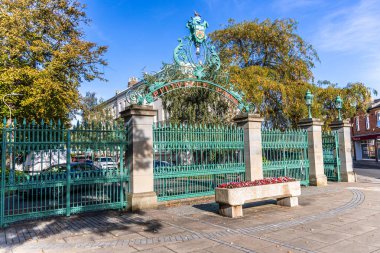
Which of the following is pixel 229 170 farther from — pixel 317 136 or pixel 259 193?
pixel 317 136

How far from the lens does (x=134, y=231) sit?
658 cm

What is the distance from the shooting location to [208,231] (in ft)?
21.2

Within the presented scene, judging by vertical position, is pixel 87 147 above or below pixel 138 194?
above

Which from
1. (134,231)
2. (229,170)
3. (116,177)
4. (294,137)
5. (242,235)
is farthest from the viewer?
(294,137)

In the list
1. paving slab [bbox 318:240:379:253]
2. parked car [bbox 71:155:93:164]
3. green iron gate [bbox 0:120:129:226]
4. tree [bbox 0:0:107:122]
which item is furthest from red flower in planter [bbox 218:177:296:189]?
tree [bbox 0:0:107:122]

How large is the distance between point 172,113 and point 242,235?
12.5 meters

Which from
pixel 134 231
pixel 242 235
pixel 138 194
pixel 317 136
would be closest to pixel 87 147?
pixel 138 194

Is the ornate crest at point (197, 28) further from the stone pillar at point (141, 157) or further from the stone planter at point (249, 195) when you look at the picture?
the stone planter at point (249, 195)

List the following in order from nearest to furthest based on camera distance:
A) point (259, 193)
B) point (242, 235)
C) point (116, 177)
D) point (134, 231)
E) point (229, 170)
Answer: point (242, 235) → point (134, 231) → point (259, 193) → point (116, 177) → point (229, 170)

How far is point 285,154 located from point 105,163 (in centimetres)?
842

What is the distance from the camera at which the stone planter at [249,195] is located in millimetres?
7645

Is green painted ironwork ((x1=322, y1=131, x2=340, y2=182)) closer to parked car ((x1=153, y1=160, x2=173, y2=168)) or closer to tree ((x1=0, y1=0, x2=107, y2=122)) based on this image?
parked car ((x1=153, y1=160, x2=173, y2=168))

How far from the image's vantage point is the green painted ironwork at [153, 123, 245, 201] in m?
9.77

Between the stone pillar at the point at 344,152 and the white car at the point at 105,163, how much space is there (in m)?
11.7
